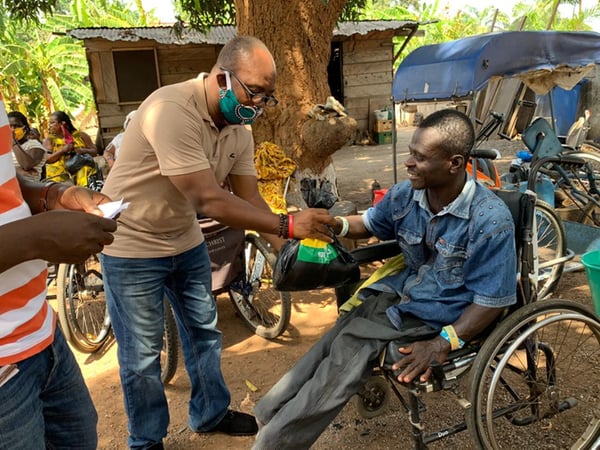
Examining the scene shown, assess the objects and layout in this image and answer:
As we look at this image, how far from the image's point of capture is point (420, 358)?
1831 millimetres

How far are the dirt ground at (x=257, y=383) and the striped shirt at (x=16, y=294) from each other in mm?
1586

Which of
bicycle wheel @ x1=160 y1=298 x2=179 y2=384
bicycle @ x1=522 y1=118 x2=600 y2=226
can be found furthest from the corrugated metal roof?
bicycle wheel @ x1=160 y1=298 x2=179 y2=384

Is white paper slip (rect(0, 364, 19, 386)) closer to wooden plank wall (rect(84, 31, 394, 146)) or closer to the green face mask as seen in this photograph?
the green face mask

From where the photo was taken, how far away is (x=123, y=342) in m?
2.12

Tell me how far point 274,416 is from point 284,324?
149cm

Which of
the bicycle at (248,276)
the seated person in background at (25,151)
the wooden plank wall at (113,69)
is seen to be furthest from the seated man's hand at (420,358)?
the wooden plank wall at (113,69)

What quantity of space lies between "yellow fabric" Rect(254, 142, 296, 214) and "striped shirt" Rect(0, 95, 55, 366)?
112 inches

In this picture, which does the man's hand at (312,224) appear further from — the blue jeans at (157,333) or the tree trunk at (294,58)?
the tree trunk at (294,58)

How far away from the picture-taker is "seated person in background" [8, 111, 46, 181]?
4.60 meters

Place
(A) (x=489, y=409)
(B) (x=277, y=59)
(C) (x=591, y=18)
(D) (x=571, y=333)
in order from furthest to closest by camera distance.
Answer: (C) (x=591, y=18) < (B) (x=277, y=59) < (D) (x=571, y=333) < (A) (x=489, y=409)

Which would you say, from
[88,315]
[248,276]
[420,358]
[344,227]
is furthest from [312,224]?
[88,315]

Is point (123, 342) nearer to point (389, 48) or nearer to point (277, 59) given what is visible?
point (277, 59)

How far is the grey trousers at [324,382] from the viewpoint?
177cm

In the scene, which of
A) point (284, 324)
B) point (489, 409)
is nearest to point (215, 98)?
point (489, 409)
